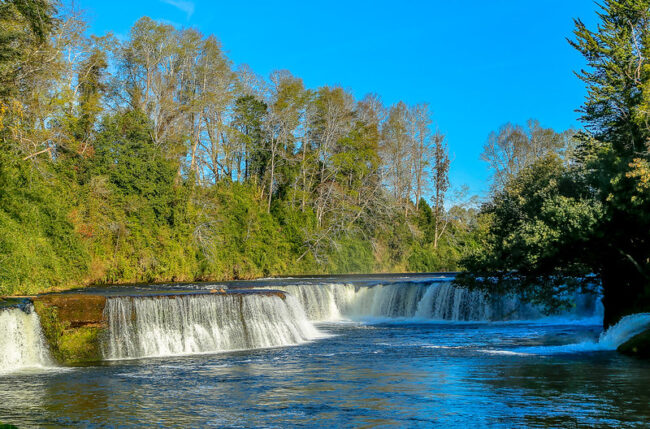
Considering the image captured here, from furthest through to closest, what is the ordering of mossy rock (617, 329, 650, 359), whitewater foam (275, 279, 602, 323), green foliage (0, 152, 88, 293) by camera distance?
whitewater foam (275, 279, 602, 323)
green foliage (0, 152, 88, 293)
mossy rock (617, 329, 650, 359)

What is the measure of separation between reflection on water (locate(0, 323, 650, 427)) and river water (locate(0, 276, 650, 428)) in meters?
0.02

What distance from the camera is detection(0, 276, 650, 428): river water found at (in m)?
9.73

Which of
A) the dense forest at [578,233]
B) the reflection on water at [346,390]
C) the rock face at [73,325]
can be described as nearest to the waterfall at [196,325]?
the rock face at [73,325]

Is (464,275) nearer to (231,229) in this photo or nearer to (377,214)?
(231,229)

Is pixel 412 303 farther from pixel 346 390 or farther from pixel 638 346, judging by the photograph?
pixel 346 390

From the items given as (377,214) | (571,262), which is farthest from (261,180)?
(571,262)

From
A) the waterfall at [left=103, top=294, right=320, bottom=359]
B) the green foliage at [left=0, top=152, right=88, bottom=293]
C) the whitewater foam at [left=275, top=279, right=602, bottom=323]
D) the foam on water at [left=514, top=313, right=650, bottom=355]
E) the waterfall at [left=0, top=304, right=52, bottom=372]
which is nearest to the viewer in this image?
the waterfall at [left=0, top=304, right=52, bottom=372]

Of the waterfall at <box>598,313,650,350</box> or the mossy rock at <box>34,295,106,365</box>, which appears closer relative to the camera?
the mossy rock at <box>34,295,106,365</box>

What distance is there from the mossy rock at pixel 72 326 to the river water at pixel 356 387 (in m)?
0.98

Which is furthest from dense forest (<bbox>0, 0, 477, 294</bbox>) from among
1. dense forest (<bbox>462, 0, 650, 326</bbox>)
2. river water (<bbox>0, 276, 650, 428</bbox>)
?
dense forest (<bbox>462, 0, 650, 326</bbox>)

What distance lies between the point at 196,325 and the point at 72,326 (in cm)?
339

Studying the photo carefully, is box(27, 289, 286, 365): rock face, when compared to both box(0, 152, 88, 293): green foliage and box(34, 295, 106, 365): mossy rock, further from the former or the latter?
box(0, 152, 88, 293): green foliage

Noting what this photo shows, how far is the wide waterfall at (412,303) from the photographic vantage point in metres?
25.8

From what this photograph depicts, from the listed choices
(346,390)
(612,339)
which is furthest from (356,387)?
(612,339)
